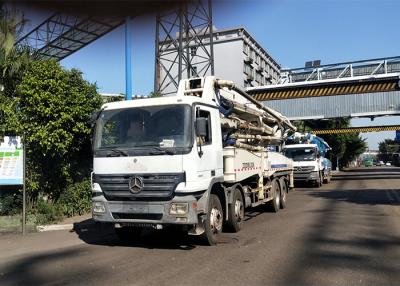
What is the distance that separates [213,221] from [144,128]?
7.68 ft

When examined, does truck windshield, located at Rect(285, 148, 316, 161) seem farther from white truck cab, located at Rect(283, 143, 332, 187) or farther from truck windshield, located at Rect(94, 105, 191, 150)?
truck windshield, located at Rect(94, 105, 191, 150)

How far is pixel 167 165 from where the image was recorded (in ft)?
28.1

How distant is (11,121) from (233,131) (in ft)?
18.9

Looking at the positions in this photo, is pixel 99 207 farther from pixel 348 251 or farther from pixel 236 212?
pixel 348 251

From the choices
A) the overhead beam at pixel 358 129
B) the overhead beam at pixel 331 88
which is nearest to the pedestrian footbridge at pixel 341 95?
the overhead beam at pixel 331 88

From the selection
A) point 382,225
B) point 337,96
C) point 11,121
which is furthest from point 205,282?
point 337,96

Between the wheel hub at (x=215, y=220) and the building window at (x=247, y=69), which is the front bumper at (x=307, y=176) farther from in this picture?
the building window at (x=247, y=69)

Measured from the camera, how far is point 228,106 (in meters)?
11.0

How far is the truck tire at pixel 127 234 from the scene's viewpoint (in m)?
9.98

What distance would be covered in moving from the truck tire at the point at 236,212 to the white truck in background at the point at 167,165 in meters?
0.02

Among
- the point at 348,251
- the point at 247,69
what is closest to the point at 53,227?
the point at 348,251

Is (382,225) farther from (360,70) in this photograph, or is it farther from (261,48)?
(261,48)

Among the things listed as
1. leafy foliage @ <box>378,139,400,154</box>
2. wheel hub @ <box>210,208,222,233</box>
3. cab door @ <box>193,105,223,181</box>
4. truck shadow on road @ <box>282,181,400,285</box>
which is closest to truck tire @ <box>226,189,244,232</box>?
wheel hub @ <box>210,208,222,233</box>

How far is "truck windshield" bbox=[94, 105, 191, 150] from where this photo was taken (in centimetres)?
873
